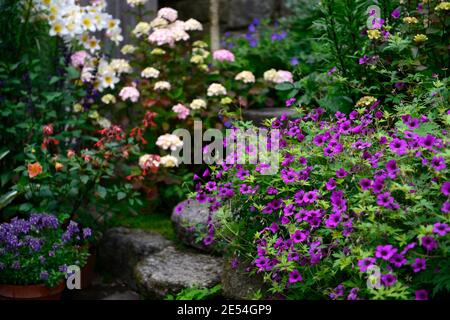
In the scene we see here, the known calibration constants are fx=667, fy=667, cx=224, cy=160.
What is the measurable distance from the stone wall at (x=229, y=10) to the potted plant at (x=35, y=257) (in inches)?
101

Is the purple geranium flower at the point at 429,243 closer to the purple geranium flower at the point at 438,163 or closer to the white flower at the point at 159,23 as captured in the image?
the purple geranium flower at the point at 438,163

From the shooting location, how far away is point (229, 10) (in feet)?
18.0

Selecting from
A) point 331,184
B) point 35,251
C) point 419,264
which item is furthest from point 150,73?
point 419,264

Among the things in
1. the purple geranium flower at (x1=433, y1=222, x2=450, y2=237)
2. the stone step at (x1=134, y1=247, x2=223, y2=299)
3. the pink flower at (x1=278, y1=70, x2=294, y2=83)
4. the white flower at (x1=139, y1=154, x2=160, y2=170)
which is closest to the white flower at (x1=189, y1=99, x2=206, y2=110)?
the white flower at (x1=139, y1=154, x2=160, y2=170)

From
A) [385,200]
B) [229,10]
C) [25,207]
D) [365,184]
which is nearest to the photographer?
[385,200]

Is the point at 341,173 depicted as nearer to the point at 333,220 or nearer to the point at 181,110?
the point at 333,220

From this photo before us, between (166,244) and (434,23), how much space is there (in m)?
1.93

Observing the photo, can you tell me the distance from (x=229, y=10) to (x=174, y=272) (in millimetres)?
2723

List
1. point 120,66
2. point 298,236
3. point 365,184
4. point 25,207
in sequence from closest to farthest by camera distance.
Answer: point 365,184 → point 298,236 → point 25,207 → point 120,66

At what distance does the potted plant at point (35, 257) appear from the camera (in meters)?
3.27

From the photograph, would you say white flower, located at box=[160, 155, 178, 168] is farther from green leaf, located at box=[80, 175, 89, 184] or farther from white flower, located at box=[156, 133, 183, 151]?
green leaf, located at box=[80, 175, 89, 184]

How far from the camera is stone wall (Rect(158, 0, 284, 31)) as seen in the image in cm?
541
